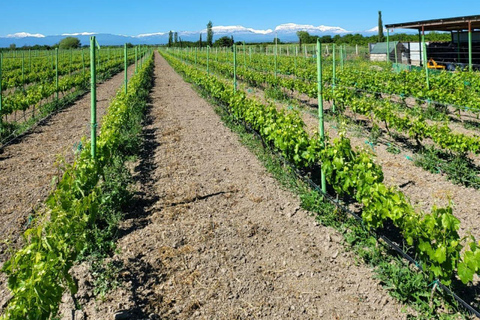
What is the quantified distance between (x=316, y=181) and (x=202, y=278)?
110 inches

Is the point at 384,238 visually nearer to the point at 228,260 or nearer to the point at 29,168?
the point at 228,260

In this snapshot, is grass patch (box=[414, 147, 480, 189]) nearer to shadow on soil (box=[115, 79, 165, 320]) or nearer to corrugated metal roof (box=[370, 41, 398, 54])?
shadow on soil (box=[115, 79, 165, 320])

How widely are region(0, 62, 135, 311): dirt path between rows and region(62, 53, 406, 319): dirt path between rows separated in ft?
4.02

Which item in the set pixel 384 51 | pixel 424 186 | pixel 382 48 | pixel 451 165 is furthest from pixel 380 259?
pixel 382 48

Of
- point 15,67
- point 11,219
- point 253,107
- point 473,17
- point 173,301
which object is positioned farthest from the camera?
point 15,67

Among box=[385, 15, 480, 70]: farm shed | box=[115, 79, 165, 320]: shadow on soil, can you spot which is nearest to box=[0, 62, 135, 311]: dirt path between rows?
box=[115, 79, 165, 320]: shadow on soil

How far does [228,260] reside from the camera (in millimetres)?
4156

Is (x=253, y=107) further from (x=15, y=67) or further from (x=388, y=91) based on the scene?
(x=15, y=67)

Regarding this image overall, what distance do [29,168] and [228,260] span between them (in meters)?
4.75

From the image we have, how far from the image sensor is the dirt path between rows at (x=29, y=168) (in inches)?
196

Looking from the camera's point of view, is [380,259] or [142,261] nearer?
[380,259]

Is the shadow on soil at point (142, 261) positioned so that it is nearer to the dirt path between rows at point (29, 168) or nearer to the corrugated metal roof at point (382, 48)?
the dirt path between rows at point (29, 168)

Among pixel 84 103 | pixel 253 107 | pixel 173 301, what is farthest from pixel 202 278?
pixel 84 103

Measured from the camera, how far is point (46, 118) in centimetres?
1166
